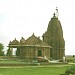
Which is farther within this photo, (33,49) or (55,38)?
(55,38)

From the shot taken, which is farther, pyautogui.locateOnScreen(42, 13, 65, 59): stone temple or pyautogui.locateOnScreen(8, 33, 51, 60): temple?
pyautogui.locateOnScreen(42, 13, 65, 59): stone temple

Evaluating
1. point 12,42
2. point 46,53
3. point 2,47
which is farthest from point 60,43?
point 2,47

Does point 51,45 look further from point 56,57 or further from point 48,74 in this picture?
point 48,74

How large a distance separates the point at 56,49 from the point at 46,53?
245 inches

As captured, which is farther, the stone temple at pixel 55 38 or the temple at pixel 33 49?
the stone temple at pixel 55 38

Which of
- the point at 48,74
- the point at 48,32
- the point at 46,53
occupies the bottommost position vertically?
the point at 48,74

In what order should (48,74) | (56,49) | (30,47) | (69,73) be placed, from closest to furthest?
(69,73) < (48,74) < (30,47) < (56,49)

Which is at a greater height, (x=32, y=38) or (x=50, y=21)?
(x=50, y=21)

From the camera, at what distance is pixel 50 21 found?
74938 millimetres

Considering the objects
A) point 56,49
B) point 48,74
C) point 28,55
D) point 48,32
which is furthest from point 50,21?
point 48,74

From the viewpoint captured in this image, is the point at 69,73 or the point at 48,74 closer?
the point at 69,73

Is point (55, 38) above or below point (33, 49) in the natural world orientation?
above

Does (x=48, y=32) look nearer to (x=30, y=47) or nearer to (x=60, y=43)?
(x=60, y=43)

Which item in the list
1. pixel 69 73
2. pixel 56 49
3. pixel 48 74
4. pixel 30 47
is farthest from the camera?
pixel 56 49
